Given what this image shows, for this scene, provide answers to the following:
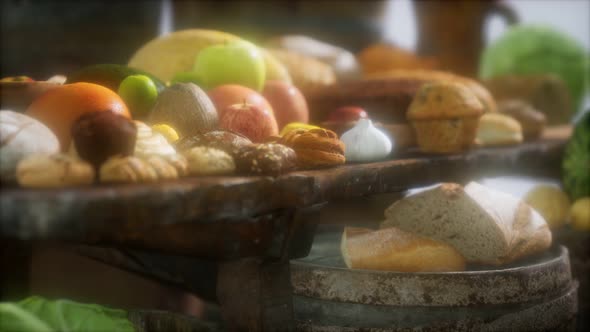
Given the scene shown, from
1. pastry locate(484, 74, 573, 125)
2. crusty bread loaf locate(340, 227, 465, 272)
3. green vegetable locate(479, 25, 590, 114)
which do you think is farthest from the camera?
green vegetable locate(479, 25, 590, 114)

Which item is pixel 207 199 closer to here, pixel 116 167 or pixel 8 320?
pixel 116 167

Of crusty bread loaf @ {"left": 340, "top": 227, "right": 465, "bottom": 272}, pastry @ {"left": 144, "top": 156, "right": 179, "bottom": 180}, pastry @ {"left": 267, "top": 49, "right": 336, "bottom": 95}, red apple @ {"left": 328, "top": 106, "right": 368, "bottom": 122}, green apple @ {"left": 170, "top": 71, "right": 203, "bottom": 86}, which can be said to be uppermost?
pastry @ {"left": 144, "top": 156, "right": 179, "bottom": 180}

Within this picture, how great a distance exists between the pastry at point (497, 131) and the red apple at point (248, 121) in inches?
44.3

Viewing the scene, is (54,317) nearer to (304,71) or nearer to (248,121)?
(248,121)

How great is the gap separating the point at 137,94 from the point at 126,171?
675 mm

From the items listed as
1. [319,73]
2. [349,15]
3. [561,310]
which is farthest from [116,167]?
[349,15]

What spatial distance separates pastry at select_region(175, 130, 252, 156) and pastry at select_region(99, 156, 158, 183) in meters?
0.28

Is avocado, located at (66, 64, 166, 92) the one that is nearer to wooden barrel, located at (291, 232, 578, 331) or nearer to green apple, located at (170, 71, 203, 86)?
green apple, located at (170, 71, 203, 86)

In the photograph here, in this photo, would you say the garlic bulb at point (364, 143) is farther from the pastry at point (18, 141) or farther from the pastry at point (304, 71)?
the pastry at point (304, 71)

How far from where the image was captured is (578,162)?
122 inches

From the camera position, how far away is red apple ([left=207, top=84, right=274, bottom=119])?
212cm

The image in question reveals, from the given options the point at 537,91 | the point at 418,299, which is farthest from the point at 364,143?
the point at 537,91

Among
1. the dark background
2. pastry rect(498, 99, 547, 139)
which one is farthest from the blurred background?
pastry rect(498, 99, 547, 139)

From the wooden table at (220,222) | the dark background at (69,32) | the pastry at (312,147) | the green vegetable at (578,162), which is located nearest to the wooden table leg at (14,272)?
the wooden table at (220,222)
